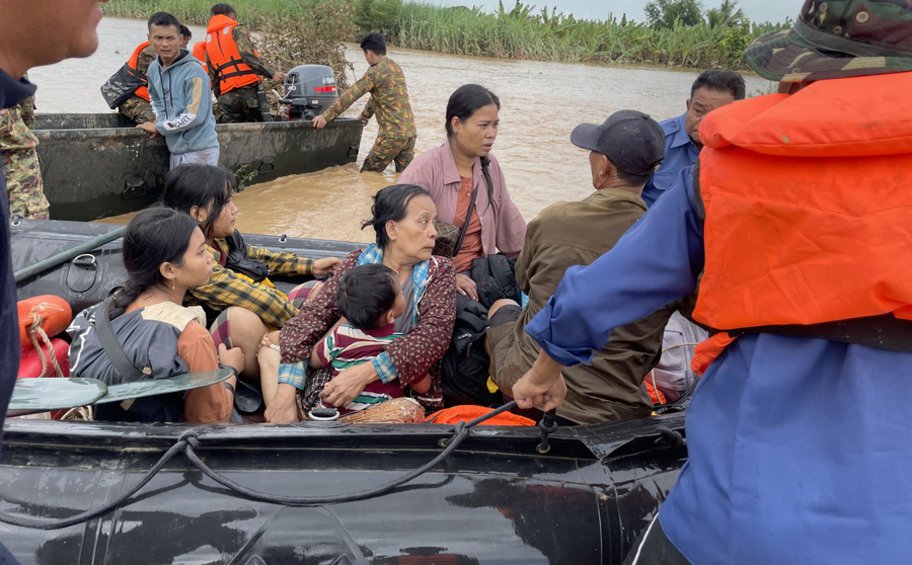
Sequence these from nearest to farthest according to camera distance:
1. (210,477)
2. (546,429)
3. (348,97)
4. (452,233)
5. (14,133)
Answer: (210,477)
(546,429)
(452,233)
(14,133)
(348,97)

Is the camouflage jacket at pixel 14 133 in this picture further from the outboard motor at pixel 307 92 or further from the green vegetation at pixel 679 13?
the green vegetation at pixel 679 13

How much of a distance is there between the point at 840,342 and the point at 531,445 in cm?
96

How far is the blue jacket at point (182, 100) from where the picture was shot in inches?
228

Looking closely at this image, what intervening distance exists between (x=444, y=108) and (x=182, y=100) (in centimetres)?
821

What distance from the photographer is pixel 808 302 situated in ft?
3.43

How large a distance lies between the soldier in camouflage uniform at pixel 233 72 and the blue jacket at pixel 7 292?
7025 millimetres

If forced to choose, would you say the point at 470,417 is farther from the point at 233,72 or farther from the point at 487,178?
the point at 233,72

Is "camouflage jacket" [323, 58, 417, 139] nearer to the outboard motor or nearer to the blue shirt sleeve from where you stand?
the outboard motor

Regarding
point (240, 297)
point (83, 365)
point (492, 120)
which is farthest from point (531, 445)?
point (492, 120)

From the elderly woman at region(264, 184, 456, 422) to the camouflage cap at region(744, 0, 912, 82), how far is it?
1540mm

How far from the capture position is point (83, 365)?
7.10 ft

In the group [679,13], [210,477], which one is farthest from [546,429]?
[679,13]

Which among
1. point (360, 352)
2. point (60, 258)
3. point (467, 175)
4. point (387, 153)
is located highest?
point (467, 175)

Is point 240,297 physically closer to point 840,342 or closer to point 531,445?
point 531,445
